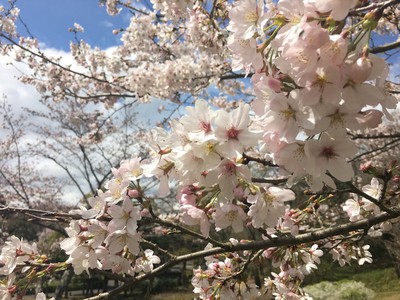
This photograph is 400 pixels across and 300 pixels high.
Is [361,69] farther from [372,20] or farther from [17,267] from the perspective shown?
[17,267]

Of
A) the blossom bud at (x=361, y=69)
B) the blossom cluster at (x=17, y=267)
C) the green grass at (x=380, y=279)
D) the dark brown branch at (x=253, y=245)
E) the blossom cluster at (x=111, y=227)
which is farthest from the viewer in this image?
the green grass at (x=380, y=279)

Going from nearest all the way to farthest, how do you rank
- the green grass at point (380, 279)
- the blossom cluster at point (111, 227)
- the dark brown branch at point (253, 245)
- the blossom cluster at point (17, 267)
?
the blossom cluster at point (111, 227) → the dark brown branch at point (253, 245) → the blossom cluster at point (17, 267) → the green grass at point (380, 279)

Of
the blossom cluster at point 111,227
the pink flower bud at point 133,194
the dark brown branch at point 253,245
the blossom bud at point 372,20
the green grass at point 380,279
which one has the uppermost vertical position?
the blossom bud at point 372,20

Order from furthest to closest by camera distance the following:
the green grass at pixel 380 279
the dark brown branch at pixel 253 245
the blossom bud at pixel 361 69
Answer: the green grass at pixel 380 279 < the dark brown branch at pixel 253 245 < the blossom bud at pixel 361 69

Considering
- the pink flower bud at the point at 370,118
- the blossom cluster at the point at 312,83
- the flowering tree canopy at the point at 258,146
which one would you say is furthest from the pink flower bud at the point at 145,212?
the pink flower bud at the point at 370,118

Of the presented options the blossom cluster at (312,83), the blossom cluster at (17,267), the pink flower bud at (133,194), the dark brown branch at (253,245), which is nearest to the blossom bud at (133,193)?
the pink flower bud at (133,194)

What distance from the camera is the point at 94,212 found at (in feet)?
4.12

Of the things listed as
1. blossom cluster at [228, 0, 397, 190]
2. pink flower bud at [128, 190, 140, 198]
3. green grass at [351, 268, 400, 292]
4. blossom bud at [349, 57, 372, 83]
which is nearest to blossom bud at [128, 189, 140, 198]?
pink flower bud at [128, 190, 140, 198]

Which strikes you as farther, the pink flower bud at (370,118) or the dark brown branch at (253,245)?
the dark brown branch at (253,245)

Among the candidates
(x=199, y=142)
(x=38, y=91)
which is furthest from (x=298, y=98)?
(x=38, y=91)

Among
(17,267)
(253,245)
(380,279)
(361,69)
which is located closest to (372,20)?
(361,69)

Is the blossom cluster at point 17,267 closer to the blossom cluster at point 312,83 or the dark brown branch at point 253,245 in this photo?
the dark brown branch at point 253,245

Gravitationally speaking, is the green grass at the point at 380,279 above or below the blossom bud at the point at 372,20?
below

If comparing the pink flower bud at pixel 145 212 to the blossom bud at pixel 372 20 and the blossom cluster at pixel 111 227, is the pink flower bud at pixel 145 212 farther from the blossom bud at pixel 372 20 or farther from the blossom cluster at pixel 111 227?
the blossom bud at pixel 372 20
